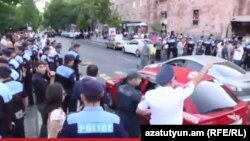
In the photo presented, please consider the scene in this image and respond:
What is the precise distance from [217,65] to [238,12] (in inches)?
1215

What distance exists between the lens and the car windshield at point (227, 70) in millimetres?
11289

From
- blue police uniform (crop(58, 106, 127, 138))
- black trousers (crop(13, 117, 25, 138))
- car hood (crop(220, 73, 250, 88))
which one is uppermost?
blue police uniform (crop(58, 106, 127, 138))

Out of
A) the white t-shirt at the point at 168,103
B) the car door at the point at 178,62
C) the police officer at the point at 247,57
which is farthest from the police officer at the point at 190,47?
the white t-shirt at the point at 168,103

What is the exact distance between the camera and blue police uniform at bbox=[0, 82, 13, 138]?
5.79 meters

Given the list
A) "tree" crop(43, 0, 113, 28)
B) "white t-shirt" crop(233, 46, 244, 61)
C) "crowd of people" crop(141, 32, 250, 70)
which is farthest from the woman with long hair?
"tree" crop(43, 0, 113, 28)

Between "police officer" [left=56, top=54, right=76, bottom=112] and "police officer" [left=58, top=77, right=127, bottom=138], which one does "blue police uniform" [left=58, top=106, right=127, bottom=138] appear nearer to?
"police officer" [left=58, top=77, right=127, bottom=138]

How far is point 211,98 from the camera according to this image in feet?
23.1

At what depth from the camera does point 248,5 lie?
131ft

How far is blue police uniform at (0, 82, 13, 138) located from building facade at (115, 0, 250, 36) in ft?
118

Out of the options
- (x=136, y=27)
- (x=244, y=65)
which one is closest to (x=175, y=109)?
(x=244, y=65)

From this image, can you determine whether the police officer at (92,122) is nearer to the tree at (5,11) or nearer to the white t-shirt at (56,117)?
the white t-shirt at (56,117)

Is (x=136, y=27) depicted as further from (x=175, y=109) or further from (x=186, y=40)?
(x=175, y=109)

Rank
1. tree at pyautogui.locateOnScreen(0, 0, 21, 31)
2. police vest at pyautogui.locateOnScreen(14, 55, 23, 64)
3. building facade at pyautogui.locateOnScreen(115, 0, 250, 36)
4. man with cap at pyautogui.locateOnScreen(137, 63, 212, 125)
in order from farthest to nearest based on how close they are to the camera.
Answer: building facade at pyautogui.locateOnScreen(115, 0, 250, 36)
tree at pyautogui.locateOnScreen(0, 0, 21, 31)
police vest at pyautogui.locateOnScreen(14, 55, 23, 64)
man with cap at pyautogui.locateOnScreen(137, 63, 212, 125)

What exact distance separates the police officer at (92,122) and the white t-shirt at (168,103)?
32.4 inches
